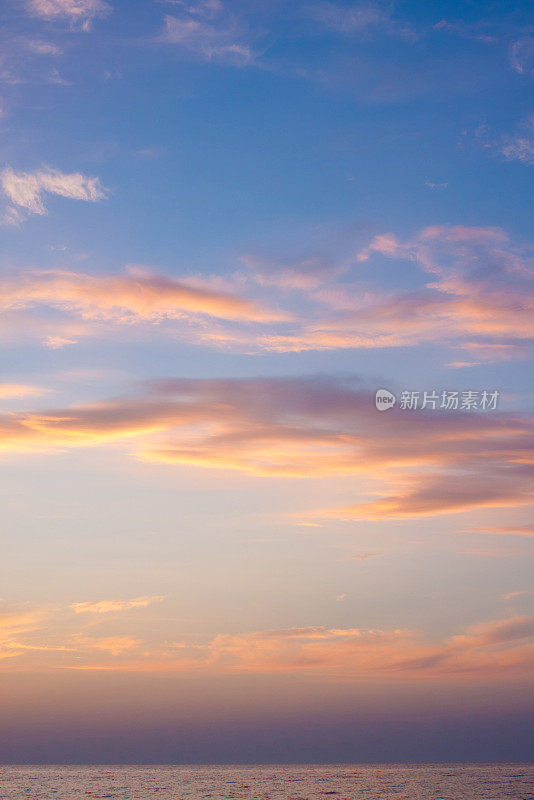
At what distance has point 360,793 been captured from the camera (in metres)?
77.4

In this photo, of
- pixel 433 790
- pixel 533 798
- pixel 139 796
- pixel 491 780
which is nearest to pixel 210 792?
pixel 139 796

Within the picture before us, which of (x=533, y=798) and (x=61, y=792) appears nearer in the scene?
(x=533, y=798)

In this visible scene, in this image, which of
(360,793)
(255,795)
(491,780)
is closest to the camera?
(255,795)

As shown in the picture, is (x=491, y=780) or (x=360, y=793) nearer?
(x=360, y=793)

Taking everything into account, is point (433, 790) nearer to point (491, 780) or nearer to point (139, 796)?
point (491, 780)

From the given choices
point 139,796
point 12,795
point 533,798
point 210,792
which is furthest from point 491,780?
point 12,795

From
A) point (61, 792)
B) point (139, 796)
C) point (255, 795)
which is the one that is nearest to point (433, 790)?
point (255, 795)

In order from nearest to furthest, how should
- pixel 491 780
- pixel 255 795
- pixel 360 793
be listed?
pixel 255 795, pixel 360 793, pixel 491 780

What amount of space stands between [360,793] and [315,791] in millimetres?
5622

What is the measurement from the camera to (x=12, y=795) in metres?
74.1

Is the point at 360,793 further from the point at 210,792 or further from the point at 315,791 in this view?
the point at 210,792

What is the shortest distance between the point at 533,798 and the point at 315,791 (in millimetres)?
23258

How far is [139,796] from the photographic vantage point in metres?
74.1

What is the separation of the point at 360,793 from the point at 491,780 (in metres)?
34.2
